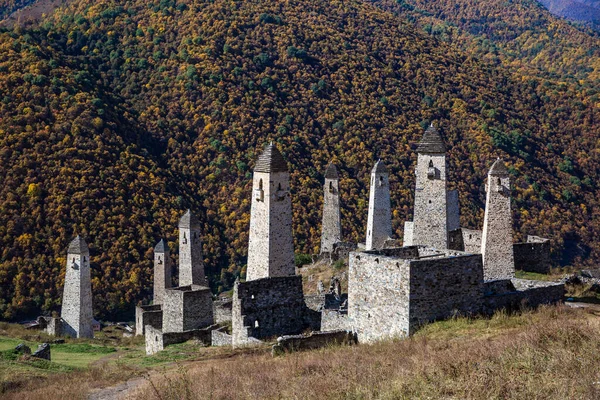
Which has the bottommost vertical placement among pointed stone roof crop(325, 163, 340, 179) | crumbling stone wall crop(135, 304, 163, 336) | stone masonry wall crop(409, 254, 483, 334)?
A: crumbling stone wall crop(135, 304, 163, 336)

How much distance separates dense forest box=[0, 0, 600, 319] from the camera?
5256 centimetres

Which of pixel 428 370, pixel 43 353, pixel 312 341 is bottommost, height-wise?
pixel 43 353

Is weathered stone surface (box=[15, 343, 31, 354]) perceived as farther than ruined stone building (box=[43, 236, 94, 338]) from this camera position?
No

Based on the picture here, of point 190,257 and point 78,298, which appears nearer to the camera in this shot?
point 190,257

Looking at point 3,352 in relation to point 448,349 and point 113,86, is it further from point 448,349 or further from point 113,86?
point 113,86

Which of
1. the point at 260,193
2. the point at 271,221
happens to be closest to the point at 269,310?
the point at 271,221

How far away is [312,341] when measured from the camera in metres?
18.5

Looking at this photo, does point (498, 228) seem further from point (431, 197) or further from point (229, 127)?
point (229, 127)

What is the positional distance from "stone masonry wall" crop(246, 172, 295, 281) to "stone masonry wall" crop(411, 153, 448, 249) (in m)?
5.50

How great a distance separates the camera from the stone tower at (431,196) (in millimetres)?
28016

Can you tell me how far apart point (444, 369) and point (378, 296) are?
5.37 meters

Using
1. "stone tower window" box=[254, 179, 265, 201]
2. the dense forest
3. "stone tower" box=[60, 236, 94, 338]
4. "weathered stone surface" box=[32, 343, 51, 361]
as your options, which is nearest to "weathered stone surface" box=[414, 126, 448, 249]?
"stone tower window" box=[254, 179, 265, 201]

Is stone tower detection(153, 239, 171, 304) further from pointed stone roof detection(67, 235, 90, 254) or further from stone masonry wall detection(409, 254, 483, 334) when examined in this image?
stone masonry wall detection(409, 254, 483, 334)

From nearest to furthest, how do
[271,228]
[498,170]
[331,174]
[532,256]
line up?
[498,170], [271,228], [532,256], [331,174]
